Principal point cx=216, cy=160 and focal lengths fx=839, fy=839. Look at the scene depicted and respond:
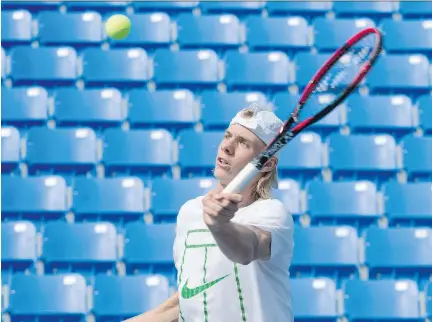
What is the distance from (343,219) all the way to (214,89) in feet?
4.20

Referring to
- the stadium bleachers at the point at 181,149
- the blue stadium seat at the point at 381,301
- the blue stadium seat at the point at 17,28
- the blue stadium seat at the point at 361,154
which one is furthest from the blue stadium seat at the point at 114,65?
the blue stadium seat at the point at 381,301

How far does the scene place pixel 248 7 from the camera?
6.14 metres

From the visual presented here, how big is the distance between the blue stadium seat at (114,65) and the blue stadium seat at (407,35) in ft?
5.73

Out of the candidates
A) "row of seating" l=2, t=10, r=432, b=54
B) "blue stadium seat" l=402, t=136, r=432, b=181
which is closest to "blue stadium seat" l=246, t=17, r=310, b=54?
"row of seating" l=2, t=10, r=432, b=54

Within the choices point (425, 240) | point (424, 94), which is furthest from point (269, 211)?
point (424, 94)

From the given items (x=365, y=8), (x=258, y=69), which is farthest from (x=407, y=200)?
(x=365, y=8)

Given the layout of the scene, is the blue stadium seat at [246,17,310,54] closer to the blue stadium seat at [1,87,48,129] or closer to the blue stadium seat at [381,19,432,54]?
the blue stadium seat at [381,19,432,54]

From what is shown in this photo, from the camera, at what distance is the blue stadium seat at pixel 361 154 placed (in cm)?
536

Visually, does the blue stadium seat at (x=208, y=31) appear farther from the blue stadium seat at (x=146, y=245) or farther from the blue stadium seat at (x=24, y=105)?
the blue stadium seat at (x=146, y=245)

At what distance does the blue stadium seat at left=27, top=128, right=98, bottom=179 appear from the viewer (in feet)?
17.5

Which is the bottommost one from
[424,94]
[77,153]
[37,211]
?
[37,211]

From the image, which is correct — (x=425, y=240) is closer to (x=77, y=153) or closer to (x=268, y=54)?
(x=268, y=54)

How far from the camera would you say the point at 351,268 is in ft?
16.8

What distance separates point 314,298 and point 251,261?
9.82 feet
